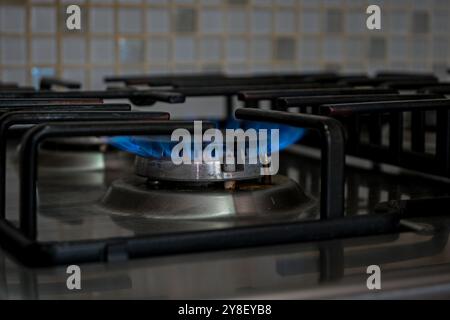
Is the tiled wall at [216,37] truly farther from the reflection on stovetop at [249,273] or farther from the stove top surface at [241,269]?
the reflection on stovetop at [249,273]

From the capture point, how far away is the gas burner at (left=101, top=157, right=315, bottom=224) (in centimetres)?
75

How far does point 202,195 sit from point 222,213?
0.10 ft

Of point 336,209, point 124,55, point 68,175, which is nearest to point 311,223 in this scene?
point 336,209

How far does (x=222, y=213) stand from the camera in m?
0.75

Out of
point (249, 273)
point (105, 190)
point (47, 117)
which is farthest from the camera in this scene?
point (105, 190)

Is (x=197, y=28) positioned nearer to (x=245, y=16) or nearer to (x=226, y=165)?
(x=245, y=16)

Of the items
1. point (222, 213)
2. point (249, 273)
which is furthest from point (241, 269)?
point (222, 213)

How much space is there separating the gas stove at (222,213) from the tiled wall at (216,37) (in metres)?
0.49

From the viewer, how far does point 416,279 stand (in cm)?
58

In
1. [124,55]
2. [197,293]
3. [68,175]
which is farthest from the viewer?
[124,55]

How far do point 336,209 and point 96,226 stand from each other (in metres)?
0.22

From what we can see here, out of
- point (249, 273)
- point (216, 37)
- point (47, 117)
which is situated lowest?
point (249, 273)

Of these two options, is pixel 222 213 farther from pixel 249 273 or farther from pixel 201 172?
pixel 249 273

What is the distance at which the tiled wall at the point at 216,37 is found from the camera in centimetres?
151
